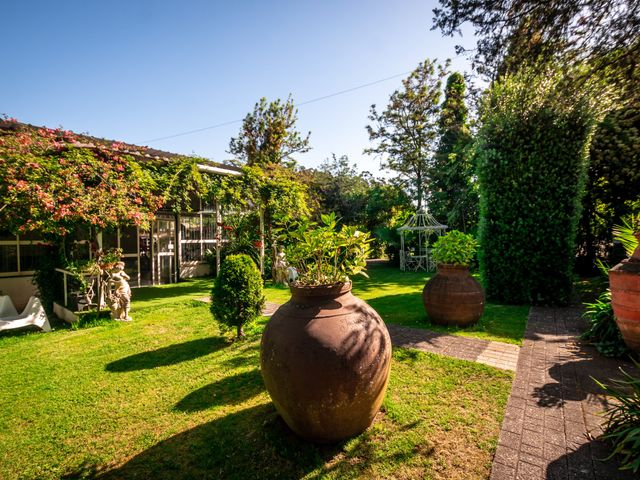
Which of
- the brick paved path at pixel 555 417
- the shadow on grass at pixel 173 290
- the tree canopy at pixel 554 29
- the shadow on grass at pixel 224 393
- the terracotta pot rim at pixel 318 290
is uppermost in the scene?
the tree canopy at pixel 554 29

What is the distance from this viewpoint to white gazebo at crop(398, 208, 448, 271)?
17375 millimetres

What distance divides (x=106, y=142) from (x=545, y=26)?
38.3 feet

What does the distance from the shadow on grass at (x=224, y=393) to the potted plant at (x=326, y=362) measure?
132 centimetres

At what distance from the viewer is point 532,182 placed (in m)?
8.35

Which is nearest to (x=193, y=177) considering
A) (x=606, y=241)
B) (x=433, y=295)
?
(x=433, y=295)

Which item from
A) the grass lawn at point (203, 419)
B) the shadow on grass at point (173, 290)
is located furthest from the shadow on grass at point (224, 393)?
the shadow on grass at point (173, 290)

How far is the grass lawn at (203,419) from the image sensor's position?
273 cm

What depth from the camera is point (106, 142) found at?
997 cm

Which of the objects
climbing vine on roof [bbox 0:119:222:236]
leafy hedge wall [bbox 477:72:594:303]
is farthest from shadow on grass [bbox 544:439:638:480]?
climbing vine on roof [bbox 0:119:222:236]

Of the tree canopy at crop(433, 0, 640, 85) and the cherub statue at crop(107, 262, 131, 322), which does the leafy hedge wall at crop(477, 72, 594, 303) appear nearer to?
the tree canopy at crop(433, 0, 640, 85)

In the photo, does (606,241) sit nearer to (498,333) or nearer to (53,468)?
(498,333)

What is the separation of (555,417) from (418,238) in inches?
643

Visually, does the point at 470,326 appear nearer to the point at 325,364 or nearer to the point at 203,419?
the point at 325,364

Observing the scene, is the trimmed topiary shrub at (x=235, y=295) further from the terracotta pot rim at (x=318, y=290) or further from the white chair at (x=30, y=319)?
the white chair at (x=30, y=319)
